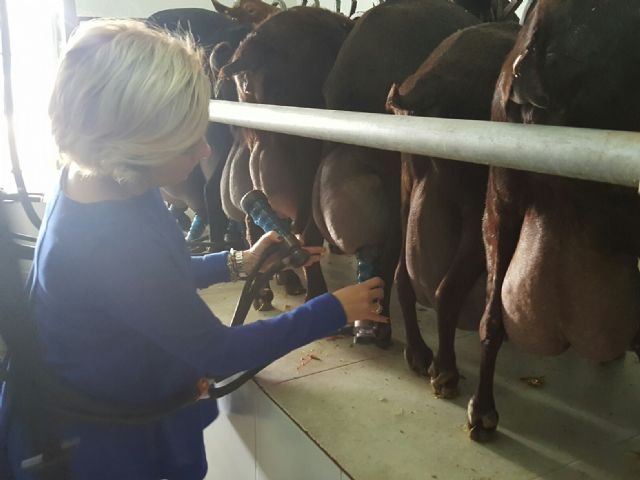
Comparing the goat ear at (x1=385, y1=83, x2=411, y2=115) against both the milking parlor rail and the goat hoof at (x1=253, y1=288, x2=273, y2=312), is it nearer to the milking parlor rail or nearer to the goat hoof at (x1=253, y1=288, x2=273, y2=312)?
the milking parlor rail

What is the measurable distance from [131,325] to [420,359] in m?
0.65

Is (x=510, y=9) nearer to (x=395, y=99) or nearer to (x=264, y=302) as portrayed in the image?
(x=395, y=99)

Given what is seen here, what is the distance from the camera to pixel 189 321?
0.85m

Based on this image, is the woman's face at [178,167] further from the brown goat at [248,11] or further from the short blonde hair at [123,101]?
the brown goat at [248,11]

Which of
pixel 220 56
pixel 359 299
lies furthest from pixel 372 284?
pixel 220 56

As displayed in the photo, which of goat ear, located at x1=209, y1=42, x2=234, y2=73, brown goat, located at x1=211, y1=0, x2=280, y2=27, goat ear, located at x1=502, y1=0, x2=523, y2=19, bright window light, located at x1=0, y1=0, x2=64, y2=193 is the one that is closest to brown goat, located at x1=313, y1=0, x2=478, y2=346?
goat ear, located at x1=502, y1=0, x2=523, y2=19

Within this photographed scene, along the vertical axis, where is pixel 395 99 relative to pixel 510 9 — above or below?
below

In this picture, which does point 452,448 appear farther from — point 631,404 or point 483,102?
point 483,102

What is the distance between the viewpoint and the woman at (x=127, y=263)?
0.82 m

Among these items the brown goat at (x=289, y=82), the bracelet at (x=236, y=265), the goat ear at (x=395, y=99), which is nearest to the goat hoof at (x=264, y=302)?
the brown goat at (x=289, y=82)

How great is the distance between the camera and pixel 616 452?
1.03m

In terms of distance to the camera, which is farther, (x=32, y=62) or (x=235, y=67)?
(x=32, y=62)

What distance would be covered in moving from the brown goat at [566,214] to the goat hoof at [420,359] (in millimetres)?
248

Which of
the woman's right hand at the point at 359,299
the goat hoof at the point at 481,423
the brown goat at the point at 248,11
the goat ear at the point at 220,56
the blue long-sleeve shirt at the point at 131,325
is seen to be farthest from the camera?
the brown goat at the point at 248,11
